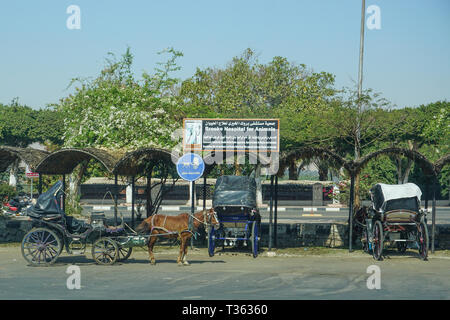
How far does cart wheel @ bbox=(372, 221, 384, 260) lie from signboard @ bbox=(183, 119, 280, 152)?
3.94m

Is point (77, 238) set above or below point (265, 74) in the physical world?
below

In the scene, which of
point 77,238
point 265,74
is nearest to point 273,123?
point 77,238

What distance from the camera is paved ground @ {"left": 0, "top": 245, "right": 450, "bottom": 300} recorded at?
11.9m

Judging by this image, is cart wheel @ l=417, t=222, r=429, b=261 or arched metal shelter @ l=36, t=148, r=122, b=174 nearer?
cart wheel @ l=417, t=222, r=429, b=261

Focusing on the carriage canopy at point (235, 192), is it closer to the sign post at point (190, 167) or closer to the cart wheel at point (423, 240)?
the sign post at point (190, 167)

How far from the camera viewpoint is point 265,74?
54.3 metres

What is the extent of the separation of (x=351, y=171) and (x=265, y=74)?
35307mm

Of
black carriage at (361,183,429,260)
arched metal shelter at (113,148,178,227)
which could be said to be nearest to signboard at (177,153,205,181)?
arched metal shelter at (113,148,178,227)

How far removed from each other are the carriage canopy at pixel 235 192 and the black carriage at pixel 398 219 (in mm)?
3964

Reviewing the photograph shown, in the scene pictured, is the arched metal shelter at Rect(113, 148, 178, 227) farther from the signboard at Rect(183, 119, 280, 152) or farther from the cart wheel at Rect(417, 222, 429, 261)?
the cart wheel at Rect(417, 222, 429, 261)

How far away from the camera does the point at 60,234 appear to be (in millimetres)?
16625

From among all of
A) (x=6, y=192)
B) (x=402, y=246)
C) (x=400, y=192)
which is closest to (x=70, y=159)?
(x=400, y=192)

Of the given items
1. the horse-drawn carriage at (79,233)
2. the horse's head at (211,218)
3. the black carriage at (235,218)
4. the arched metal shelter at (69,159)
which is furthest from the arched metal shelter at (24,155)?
the horse's head at (211,218)

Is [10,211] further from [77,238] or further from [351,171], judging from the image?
[351,171]
